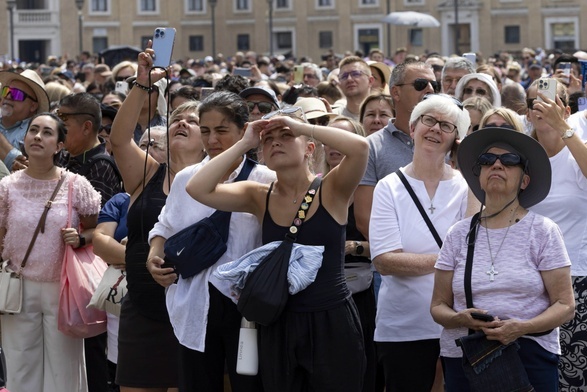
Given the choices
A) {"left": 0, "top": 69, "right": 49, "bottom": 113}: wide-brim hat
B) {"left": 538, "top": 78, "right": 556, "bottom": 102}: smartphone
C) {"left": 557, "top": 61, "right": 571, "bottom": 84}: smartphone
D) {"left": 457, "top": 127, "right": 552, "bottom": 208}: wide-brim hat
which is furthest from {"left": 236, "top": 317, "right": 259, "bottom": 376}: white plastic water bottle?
{"left": 0, "top": 69, "right": 49, "bottom": 113}: wide-brim hat

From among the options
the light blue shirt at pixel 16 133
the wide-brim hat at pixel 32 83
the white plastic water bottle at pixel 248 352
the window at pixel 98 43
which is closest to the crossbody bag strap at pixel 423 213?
the white plastic water bottle at pixel 248 352

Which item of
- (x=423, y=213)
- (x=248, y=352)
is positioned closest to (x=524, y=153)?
(x=423, y=213)

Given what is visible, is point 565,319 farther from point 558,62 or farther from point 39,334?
point 558,62

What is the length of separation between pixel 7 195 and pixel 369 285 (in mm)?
2442

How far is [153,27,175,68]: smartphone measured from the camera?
616 cm

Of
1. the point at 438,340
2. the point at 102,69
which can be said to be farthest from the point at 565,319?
the point at 102,69

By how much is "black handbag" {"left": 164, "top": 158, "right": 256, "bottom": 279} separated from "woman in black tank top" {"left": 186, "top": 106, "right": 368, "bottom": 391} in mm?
185

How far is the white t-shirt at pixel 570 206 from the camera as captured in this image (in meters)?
6.72

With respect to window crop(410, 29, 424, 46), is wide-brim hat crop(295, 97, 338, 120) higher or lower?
lower

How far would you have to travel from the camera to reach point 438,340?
618 centimetres

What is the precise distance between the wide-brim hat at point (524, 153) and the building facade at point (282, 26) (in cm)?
6709

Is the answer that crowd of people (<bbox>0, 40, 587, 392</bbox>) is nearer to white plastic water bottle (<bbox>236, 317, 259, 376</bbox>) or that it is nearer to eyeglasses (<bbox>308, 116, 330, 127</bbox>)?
white plastic water bottle (<bbox>236, 317, 259, 376</bbox>)

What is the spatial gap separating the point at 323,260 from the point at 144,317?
58.7 inches

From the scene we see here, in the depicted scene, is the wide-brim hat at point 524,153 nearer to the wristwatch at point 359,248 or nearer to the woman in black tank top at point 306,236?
the woman in black tank top at point 306,236
